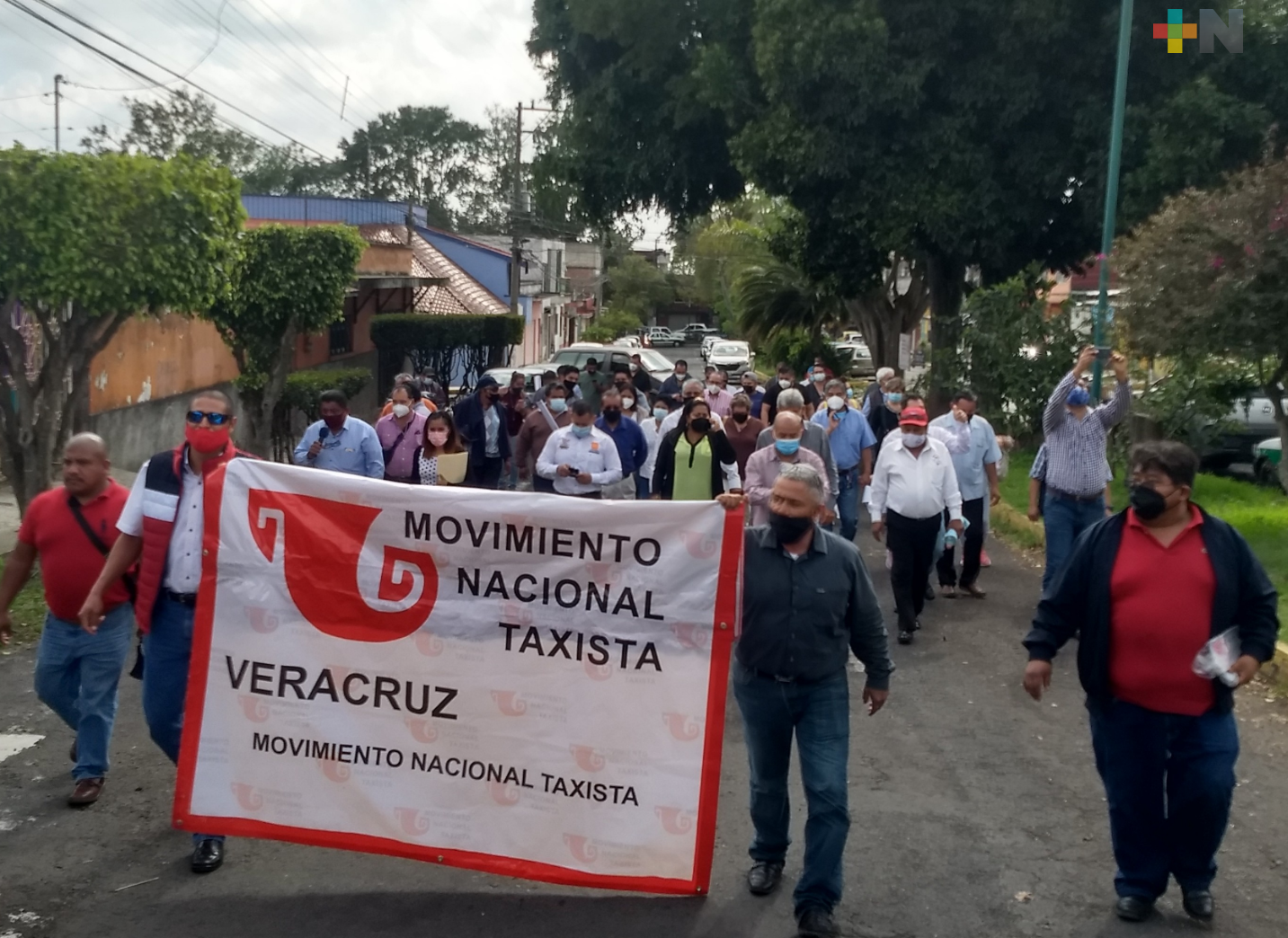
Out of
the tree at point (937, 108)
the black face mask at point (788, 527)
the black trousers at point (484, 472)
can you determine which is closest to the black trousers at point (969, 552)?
the black trousers at point (484, 472)

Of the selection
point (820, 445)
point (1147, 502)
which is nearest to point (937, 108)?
point (820, 445)

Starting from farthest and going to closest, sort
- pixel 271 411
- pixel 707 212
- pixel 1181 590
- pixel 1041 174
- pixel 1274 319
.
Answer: pixel 707 212 → pixel 1041 174 → pixel 271 411 → pixel 1274 319 → pixel 1181 590

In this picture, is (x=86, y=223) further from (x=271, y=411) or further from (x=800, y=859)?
(x=271, y=411)

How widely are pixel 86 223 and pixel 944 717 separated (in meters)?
7.14

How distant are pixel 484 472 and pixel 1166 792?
33.4ft

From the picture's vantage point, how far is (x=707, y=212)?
27391 mm

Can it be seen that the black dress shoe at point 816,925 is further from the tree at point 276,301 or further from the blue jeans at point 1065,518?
the tree at point 276,301

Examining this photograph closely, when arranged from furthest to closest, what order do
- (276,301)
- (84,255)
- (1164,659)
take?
1. (276,301)
2. (84,255)
3. (1164,659)

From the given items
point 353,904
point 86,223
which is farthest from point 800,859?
point 86,223

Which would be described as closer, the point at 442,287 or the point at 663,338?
the point at 442,287

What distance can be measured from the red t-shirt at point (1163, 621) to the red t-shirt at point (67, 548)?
4.07m

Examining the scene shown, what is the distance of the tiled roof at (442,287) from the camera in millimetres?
45031

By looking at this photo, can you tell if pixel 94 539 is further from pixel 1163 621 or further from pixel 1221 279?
pixel 1221 279

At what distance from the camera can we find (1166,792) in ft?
17.1
